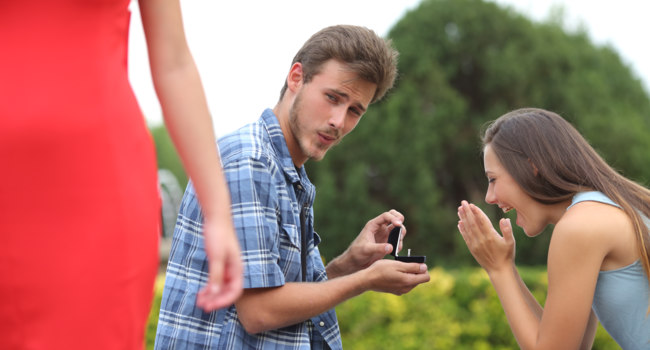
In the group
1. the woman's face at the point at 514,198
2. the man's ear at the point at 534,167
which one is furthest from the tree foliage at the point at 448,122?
the man's ear at the point at 534,167

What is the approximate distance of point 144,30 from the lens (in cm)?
130

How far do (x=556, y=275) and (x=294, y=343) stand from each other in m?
0.99

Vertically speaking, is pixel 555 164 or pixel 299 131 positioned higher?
pixel 299 131

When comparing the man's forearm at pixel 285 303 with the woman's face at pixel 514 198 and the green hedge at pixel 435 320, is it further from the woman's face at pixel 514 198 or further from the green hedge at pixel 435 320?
the green hedge at pixel 435 320

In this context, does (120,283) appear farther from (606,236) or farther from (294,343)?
(606,236)

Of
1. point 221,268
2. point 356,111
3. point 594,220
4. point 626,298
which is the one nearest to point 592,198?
point 594,220

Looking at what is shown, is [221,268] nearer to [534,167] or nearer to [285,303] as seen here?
[285,303]

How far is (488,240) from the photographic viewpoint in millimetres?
2770

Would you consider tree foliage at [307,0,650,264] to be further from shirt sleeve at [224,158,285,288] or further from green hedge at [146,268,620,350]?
shirt sleeve at [224,158,285,288]

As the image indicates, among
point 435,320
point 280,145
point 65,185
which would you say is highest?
point 280,145

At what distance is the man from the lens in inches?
94.1

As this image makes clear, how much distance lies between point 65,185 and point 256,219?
50.2 inches

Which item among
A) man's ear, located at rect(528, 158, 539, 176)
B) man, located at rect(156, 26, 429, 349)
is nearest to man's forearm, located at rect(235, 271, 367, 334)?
man, located at rect(156, 26, 429, 349)

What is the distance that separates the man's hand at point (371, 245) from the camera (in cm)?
297
